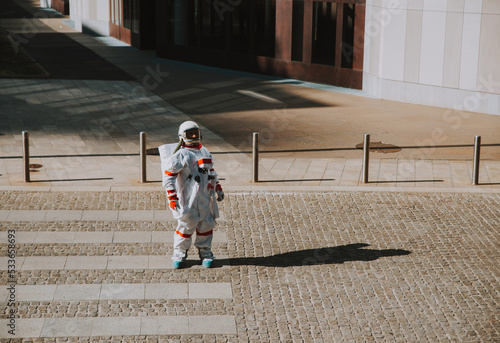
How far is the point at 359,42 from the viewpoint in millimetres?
22938

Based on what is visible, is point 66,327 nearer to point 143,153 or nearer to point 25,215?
point 25,215

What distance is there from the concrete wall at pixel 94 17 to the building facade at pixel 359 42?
10.7m

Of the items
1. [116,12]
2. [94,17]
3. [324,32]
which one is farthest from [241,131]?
[94,17]

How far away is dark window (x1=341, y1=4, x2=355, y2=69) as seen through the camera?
23.1m

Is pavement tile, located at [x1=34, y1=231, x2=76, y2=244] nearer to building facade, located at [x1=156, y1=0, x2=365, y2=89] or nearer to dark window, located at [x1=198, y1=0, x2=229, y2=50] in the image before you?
building facade, located at [x1=156, y1=0, x2=365, y2=89]

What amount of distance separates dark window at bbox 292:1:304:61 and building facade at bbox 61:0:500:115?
0.11ft

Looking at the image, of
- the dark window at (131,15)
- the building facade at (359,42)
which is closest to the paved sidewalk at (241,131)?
the building facade at (359,42)

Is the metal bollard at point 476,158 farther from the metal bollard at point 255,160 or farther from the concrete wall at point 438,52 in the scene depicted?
the concrete wall at point 438,52

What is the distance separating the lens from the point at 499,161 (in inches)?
576

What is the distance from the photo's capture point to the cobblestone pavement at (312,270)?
24.4 ft

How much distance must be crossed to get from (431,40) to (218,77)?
8.20 meters

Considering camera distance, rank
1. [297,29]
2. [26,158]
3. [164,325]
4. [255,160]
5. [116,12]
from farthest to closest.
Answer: [116,12] → [297,29] → [255,160] → [26,158] → [164,325]

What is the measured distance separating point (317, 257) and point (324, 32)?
15873 mm

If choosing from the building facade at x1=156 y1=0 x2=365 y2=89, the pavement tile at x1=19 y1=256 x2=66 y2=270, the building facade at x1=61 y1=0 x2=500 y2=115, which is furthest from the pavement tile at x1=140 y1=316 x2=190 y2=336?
the building facade at x1=156 y1=0 x2=365 y2=89
